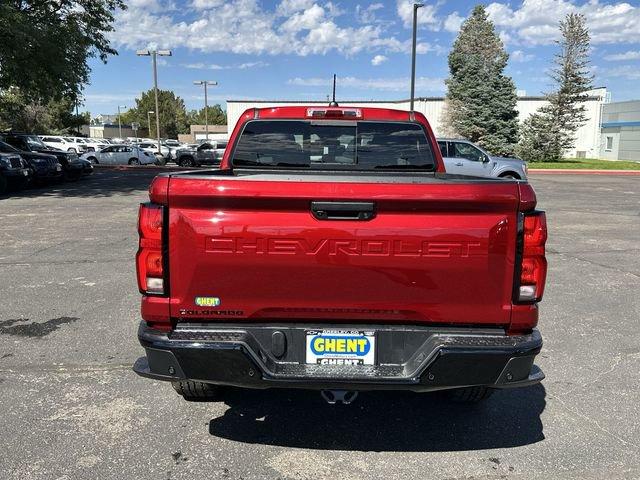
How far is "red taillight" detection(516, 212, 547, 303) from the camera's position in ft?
8.80

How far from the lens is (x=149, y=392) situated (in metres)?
3.89


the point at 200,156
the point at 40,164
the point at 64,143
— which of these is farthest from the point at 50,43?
the point at 64,143

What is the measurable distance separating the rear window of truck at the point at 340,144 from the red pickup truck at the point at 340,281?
1.39 meters

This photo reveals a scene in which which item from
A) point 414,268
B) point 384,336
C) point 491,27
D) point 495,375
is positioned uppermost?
point 491,27

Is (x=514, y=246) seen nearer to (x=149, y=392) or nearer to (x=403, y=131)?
(x=403, y=131)

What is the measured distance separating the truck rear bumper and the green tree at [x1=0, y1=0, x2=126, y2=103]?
17.7 m

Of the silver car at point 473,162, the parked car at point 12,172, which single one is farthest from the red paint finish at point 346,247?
the parked car at point 12,172

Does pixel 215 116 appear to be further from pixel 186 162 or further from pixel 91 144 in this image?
pixel 186 162

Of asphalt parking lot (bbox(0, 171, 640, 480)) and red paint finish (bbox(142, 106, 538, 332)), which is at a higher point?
red paint finish (bbox(142, 106, 538, 332))

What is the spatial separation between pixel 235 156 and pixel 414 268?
1986mm

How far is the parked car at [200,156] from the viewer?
32.2m

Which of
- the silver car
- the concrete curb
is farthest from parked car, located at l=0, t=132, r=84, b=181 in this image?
the concrete curb

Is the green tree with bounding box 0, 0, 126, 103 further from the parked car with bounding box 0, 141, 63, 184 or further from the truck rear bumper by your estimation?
the truck rear bumper

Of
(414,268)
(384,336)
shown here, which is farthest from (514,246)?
(384,336)
